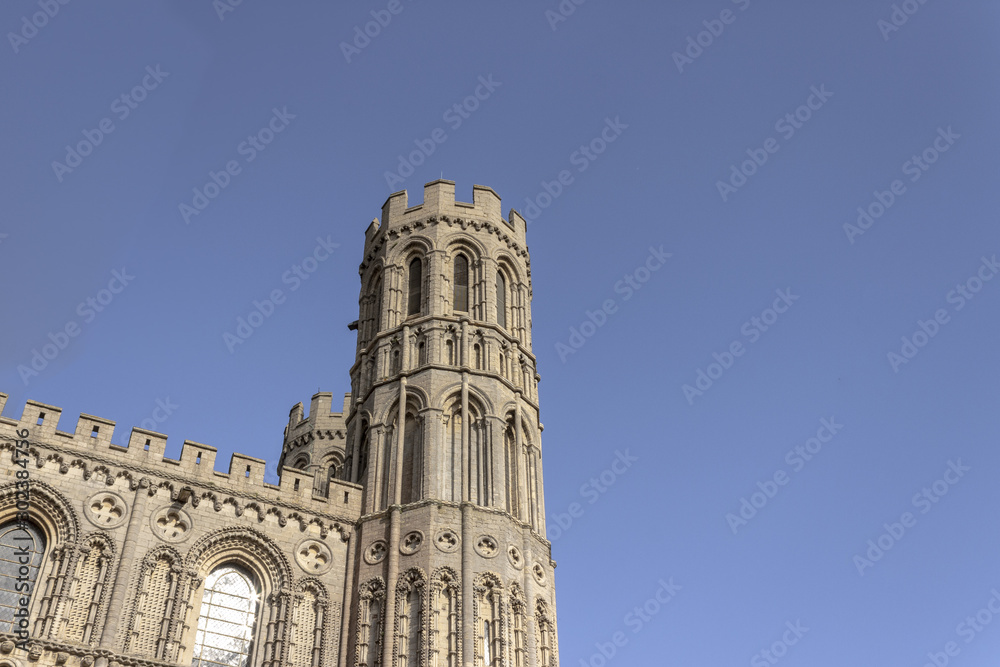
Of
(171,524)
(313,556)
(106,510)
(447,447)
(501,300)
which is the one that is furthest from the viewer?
(501,300)

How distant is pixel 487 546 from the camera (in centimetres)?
2989

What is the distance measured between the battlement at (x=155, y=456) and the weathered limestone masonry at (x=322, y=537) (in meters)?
0.04

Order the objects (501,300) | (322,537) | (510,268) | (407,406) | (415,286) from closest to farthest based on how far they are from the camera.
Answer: (322,537), (407,406), (415,286), (501,300), (510,268)

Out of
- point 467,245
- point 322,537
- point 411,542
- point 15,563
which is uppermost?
point 467,245

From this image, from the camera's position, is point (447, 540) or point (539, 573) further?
point (539, 573)

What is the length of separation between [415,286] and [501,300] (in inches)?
114

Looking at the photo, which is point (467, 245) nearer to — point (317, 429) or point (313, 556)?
point (313, 556)

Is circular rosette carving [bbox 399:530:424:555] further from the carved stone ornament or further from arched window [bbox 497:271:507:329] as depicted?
arched window [bbox 497:271:507:329]

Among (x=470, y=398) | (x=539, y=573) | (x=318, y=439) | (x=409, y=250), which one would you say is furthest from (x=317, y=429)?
(x=539, y=573)

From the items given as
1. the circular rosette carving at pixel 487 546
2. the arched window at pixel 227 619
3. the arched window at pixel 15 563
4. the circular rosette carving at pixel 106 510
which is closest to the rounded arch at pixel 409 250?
the circular rosette carving at pixel 487 546

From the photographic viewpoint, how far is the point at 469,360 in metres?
34.1

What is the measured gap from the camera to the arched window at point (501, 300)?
36.8m

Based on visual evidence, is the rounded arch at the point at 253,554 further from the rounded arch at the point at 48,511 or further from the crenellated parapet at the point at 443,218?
the crenellated parapet at the point at 443,218

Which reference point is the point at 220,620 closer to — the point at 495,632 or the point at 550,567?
the point at 495,632
